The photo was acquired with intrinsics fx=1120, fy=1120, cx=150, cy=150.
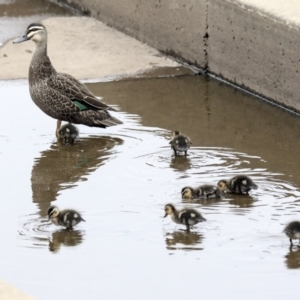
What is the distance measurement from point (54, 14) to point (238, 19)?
3.71 meters

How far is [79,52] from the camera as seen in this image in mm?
13156

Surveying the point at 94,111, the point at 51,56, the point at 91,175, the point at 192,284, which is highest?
the point at 51,56

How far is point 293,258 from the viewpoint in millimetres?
7699

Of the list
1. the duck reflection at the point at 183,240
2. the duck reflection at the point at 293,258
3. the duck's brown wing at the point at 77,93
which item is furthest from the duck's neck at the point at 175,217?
the duck's brown wing at the point at 77,93

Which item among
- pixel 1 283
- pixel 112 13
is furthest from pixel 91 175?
pixel 112 13

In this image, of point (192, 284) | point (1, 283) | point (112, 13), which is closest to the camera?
point (1, 283)

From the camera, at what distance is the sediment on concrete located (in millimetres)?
11289

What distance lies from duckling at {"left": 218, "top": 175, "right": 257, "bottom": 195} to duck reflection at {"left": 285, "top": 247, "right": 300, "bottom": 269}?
108 cm

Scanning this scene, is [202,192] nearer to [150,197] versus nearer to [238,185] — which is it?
[238,185]

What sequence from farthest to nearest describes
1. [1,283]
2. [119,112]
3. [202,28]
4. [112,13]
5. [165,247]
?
1. [112,13]
2. [202,28]
3. [119,112]
4. [165,247]
5. [1,283]

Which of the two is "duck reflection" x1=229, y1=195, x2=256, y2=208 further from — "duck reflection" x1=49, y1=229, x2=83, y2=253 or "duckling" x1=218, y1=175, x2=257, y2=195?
"duck reflection" x1=49, y1=229, x2=83, y2=253

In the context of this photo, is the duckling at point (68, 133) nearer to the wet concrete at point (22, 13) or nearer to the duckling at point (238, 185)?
the duckling at point (238, 185)

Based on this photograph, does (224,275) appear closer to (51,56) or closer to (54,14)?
(51,56)

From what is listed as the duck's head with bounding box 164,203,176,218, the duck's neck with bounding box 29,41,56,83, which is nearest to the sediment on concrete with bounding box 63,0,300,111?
the duck's neck with bounding box 29,41,56,83
